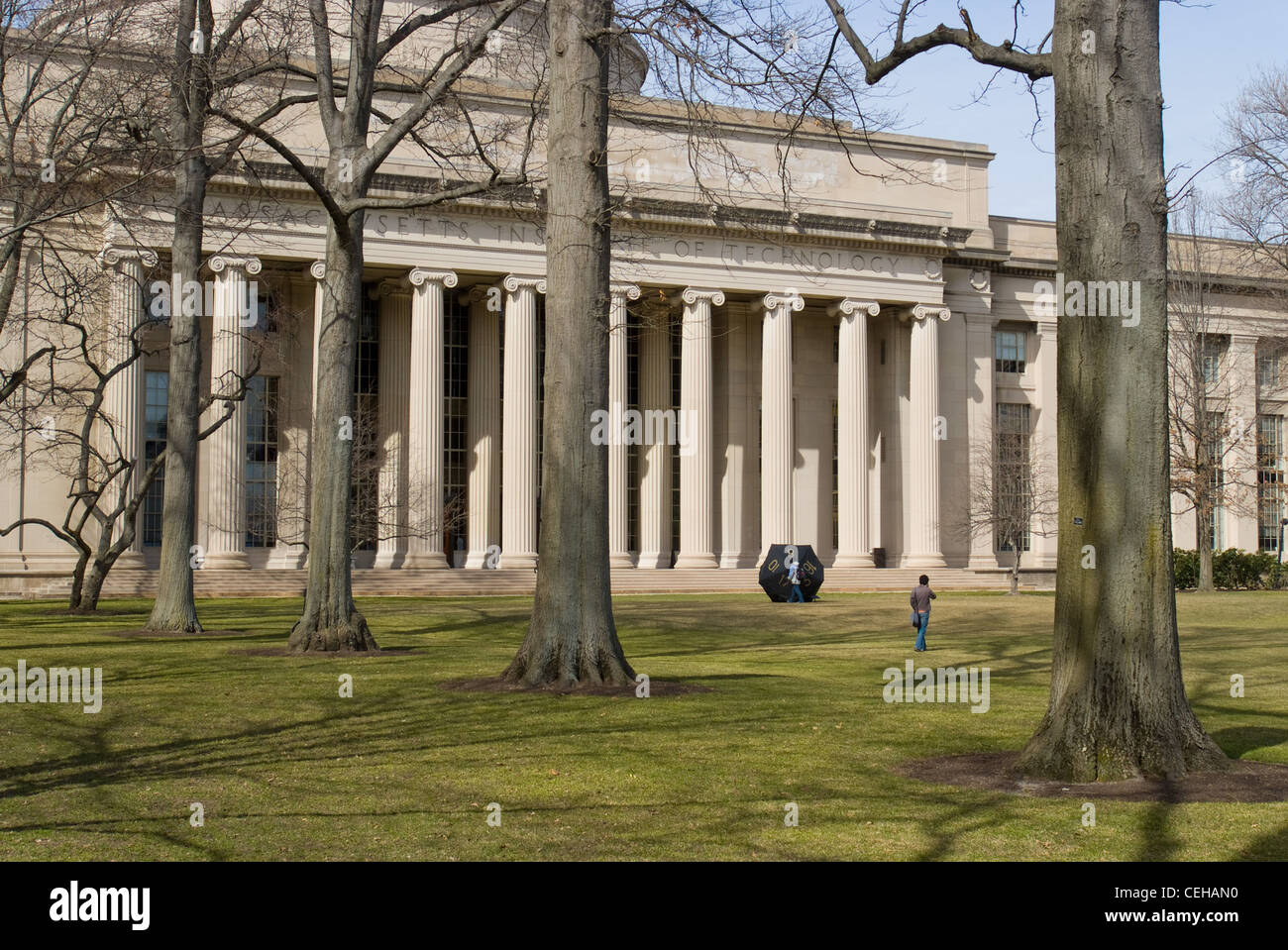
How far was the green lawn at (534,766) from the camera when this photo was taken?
8516 mm

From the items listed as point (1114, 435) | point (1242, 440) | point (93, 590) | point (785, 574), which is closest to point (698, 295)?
point (785, 574)

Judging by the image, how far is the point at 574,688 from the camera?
1603 centimetres

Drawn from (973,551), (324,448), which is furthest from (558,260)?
(973,551)

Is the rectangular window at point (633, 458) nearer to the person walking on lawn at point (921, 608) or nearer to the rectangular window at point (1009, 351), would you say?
the rectangular window at point (1009, 351)

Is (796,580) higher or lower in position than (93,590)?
lower

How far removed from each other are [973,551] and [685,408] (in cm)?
1526

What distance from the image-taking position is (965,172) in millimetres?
61281

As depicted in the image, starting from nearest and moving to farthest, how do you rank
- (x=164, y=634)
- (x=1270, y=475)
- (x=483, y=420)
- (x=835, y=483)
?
1. (x=164, y=634)
2. (x=483, y=420)
3. (x=835, y=483)
4. (x=1270, y=475)

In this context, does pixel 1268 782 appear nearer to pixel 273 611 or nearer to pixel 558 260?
Result: pixel 558 260

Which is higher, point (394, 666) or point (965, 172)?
point (965, 172)

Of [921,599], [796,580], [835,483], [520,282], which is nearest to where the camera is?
[921,599]

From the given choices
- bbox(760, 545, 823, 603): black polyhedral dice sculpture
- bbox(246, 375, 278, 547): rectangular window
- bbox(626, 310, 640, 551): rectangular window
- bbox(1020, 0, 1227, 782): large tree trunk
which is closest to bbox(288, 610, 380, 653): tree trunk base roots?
bbox(1020, 0, 1227, 782): large tree trunk

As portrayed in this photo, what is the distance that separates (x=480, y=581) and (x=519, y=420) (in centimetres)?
702

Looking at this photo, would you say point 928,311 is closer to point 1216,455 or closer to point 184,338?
point 1216,455
